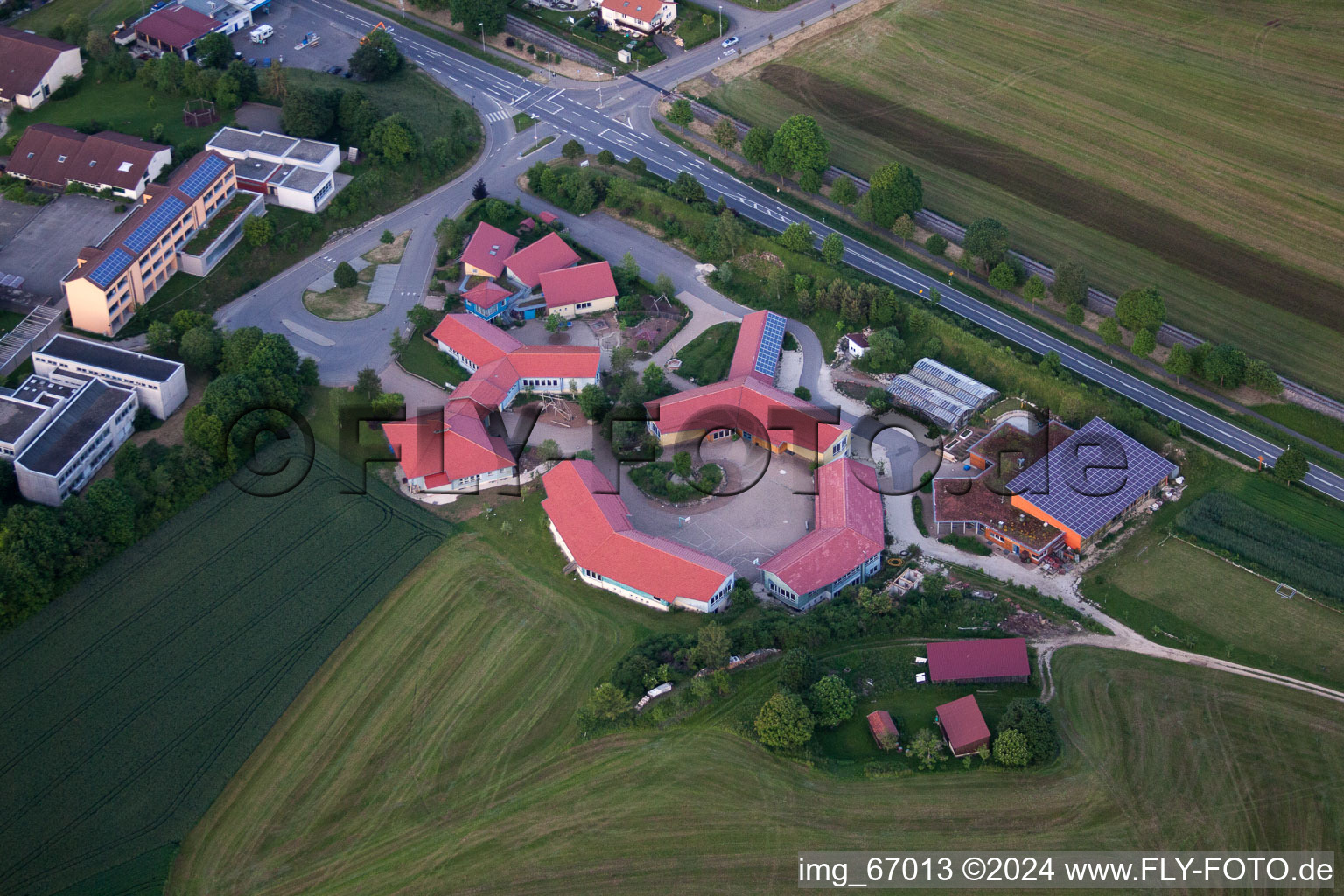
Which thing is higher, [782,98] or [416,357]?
[782,98]

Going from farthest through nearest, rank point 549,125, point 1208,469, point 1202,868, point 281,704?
point 549,125, point 1208,469, point 281,704, point 1202,868

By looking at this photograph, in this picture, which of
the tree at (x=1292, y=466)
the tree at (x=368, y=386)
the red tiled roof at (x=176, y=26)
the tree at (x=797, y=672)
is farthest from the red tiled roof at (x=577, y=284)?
the red tiled roof at (x=176, y=26)

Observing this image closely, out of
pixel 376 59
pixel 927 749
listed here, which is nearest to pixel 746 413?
pixel 927 749

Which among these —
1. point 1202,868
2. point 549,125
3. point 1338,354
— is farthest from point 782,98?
point 1202,868

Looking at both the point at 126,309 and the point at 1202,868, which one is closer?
the point at 1202,868

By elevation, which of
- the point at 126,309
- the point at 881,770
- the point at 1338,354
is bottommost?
the point at 126,309

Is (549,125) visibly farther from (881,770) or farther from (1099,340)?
(881,770)
